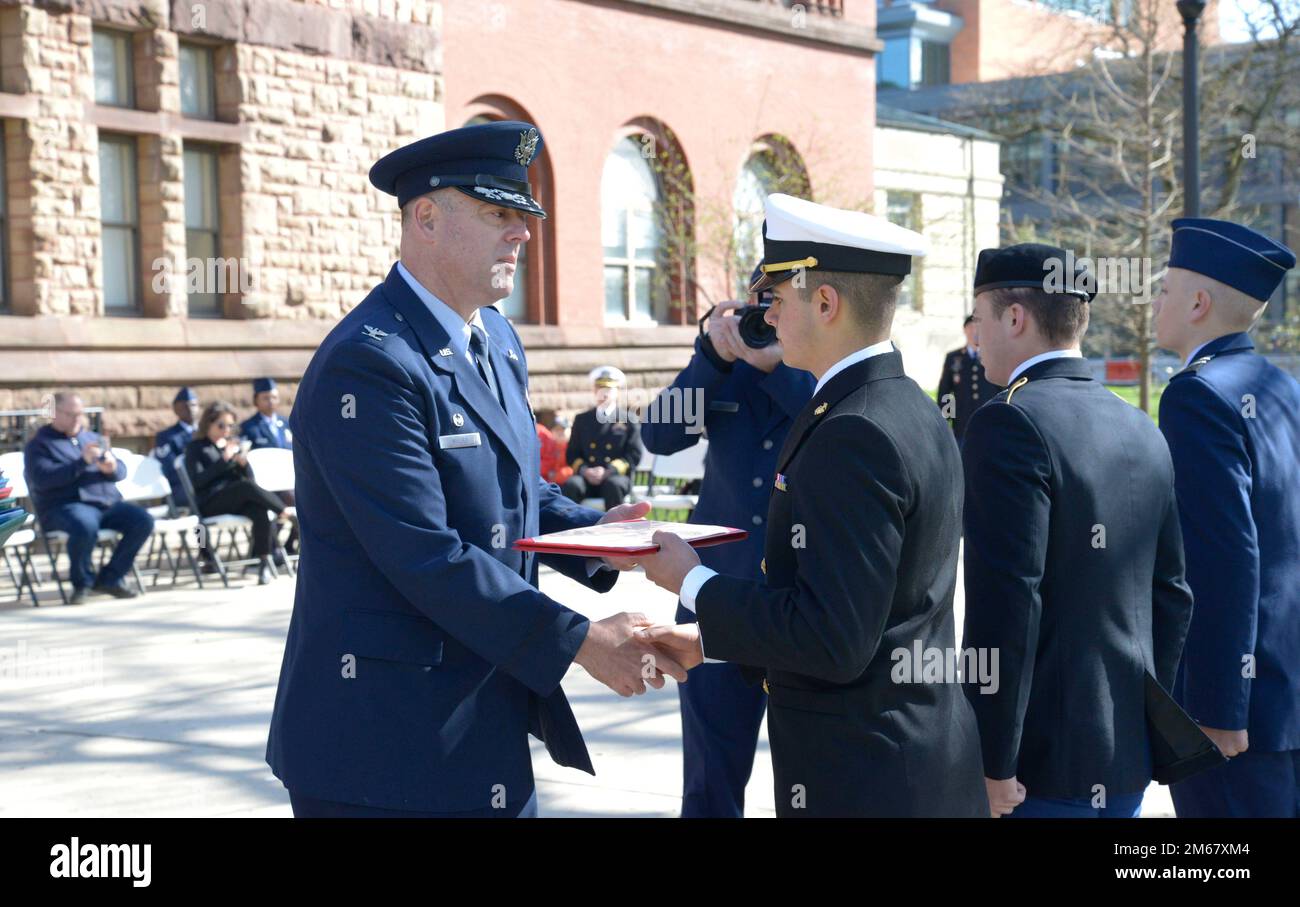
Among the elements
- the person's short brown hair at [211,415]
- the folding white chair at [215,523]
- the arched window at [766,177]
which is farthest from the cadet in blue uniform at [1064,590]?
the arched window at [766,177]

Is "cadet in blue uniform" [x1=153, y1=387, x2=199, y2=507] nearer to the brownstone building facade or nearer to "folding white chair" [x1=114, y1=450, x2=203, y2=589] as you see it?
"folding white chair" [x1=114, y1=450, x2=203, y2=589]

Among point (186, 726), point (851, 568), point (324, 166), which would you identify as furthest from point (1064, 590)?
point (324, 166)

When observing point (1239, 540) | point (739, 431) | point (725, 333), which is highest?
point (725, 333)

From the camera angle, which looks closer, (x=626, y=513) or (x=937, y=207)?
(x=626, y=513)

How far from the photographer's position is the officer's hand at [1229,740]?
13.6ft

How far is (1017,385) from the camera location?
12.5ft

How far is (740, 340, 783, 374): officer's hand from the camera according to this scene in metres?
5.37

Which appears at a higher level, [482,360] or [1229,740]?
[482,360]

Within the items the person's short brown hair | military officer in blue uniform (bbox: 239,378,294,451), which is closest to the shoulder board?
the person's short brown hair

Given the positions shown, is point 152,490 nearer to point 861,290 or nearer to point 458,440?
point 458,440

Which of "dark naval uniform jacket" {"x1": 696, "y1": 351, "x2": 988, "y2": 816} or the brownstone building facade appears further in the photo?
the brownstone building facade

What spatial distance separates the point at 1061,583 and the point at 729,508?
1.91 m

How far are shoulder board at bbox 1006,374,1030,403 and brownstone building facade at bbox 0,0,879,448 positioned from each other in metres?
13.2
